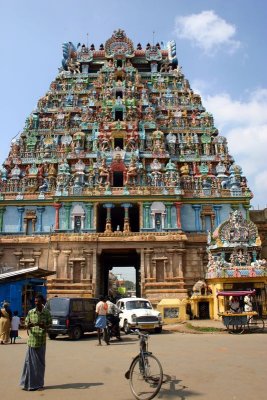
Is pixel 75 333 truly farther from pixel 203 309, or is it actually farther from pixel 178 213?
pixel 178 213

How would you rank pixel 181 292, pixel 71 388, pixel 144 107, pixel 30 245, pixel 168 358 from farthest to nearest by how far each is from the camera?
1. pixel 144 107
2. pixel 30 245
3. pixel 181 292
4. pixel 168 358
5. pixel 71 388

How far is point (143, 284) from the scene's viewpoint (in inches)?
1123

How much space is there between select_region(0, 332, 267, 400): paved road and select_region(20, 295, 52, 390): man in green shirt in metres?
0.24

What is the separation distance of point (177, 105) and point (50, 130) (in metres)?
13.5

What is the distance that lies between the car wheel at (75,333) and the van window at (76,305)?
0.76 metres

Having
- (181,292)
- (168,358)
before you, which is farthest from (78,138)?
(168,358)

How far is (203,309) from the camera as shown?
2503cm

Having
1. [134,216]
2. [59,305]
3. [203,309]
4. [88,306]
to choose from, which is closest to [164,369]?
[59,305]

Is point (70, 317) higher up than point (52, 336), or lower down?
higher up

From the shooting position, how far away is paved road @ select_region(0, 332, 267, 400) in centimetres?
719

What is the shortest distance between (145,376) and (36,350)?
8.01ft

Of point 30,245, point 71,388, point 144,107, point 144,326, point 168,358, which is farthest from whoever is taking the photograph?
point 144,107

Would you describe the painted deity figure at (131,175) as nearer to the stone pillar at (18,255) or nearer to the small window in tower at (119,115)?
the small window in tower at (119,115)

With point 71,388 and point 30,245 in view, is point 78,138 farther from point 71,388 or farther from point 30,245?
point 71,388
